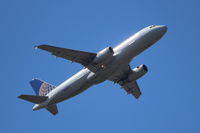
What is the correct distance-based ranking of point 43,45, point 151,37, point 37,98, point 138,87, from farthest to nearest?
point 138,87 → point 37,98 → point 151,37 → point 43,45

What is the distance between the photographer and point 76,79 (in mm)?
49125

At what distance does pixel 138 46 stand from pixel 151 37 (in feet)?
6.83

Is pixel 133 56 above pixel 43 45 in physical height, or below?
below

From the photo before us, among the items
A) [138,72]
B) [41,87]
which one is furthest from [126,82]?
[41,87]

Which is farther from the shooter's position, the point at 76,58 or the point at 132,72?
the point at 132,72

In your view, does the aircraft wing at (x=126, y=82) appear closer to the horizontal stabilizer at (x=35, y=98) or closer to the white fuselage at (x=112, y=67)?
the white fuselage at (x=112, y=67)

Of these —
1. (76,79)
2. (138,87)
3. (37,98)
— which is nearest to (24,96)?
(37,98)

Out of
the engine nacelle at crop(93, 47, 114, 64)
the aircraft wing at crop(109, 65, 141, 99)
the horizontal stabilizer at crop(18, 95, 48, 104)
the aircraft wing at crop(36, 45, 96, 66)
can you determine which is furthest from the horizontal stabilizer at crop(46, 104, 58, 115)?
the engine nacelle at crop(93, 47, 114, 64)

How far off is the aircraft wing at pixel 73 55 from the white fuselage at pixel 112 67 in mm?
1987

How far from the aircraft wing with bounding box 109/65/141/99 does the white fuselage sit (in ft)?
14.6

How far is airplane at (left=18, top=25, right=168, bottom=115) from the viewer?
151 feet

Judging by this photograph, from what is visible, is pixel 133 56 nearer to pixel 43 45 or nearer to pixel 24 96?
pixel 43 45

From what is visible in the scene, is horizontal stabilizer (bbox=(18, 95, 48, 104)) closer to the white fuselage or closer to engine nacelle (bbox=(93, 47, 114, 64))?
the white fuselage

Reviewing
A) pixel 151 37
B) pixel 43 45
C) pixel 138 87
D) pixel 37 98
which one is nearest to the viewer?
pixel 43 45
